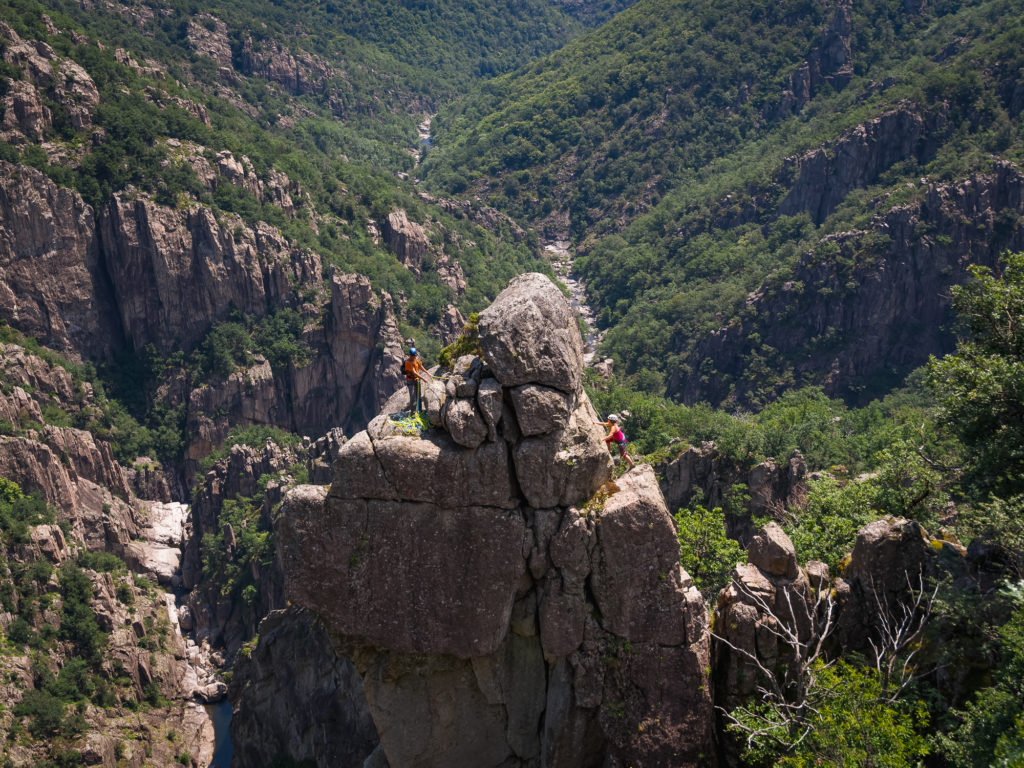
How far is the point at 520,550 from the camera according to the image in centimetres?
2428

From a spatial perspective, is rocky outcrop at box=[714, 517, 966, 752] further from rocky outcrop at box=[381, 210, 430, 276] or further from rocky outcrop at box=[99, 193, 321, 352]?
rocky outcrop at box=[381, 210, 430, 276]

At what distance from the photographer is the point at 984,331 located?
2842cm

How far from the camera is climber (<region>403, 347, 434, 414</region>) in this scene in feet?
84.7

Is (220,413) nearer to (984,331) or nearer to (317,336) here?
(317,336)

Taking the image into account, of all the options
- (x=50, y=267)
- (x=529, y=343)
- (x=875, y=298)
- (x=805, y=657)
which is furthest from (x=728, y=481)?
(x=50, y=267)

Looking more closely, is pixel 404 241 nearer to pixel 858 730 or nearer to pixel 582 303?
pixel 582 303

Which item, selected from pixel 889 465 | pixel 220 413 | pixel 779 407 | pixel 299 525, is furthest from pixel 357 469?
pixel 220 413

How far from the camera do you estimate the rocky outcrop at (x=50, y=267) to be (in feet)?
392

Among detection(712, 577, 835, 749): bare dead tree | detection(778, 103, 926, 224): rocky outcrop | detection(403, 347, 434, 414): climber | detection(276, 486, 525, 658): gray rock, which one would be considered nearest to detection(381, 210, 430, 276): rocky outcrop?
detection(778, 103, 926, 224): rocky outcrop

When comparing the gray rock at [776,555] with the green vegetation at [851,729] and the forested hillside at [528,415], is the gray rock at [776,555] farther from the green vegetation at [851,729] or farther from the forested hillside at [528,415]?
the green vegetation at [851,729]

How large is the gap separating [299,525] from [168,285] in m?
124

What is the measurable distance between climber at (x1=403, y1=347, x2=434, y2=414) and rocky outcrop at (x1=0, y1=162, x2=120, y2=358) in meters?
116

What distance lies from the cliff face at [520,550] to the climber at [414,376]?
1596mm

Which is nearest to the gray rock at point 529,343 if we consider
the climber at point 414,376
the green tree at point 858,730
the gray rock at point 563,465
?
the gray rock at point 563,465
